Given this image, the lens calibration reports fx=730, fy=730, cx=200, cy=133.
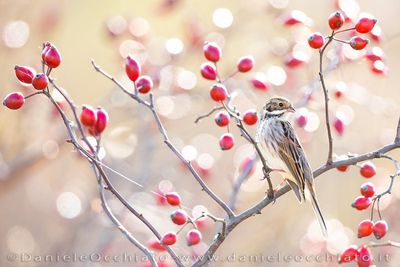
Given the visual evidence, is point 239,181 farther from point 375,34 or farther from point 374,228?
point 375,34

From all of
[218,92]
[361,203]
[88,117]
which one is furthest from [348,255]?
[88,117]

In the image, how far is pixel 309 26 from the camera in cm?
558

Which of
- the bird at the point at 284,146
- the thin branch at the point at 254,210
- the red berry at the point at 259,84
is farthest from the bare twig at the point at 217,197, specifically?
the red berry at the point at 259,84

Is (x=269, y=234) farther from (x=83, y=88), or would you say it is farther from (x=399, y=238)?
(x=83, y=88)

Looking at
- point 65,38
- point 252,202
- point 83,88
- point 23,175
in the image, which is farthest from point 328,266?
point 65,38

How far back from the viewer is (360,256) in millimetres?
4020

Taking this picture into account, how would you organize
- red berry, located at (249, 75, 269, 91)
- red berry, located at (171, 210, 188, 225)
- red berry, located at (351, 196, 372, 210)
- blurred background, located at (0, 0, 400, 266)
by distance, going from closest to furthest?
red berry, located at (171, 210, 188, 225) < red berry, located at (351, 196, 372, 210) < red berry, located at (249, 75, 269, 91) < blurred background, located at (0, 0, 400, 266)

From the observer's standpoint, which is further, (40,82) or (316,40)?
(316,40)

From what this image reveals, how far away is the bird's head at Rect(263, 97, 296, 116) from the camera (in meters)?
5.26

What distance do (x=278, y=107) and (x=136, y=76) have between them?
1.68 metres

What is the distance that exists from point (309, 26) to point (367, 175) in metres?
1.71

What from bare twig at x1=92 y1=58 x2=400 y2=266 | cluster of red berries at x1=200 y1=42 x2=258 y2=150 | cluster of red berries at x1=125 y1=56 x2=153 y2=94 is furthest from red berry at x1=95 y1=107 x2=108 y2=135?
cluster of red berries at x1=200 y1=42 x2=258 y2=150

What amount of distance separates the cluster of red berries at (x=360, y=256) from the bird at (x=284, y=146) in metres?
0.75

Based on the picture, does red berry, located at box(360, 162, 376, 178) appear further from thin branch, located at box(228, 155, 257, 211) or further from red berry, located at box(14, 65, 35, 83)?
red berry, located at box(14, 65, 35, 83)
